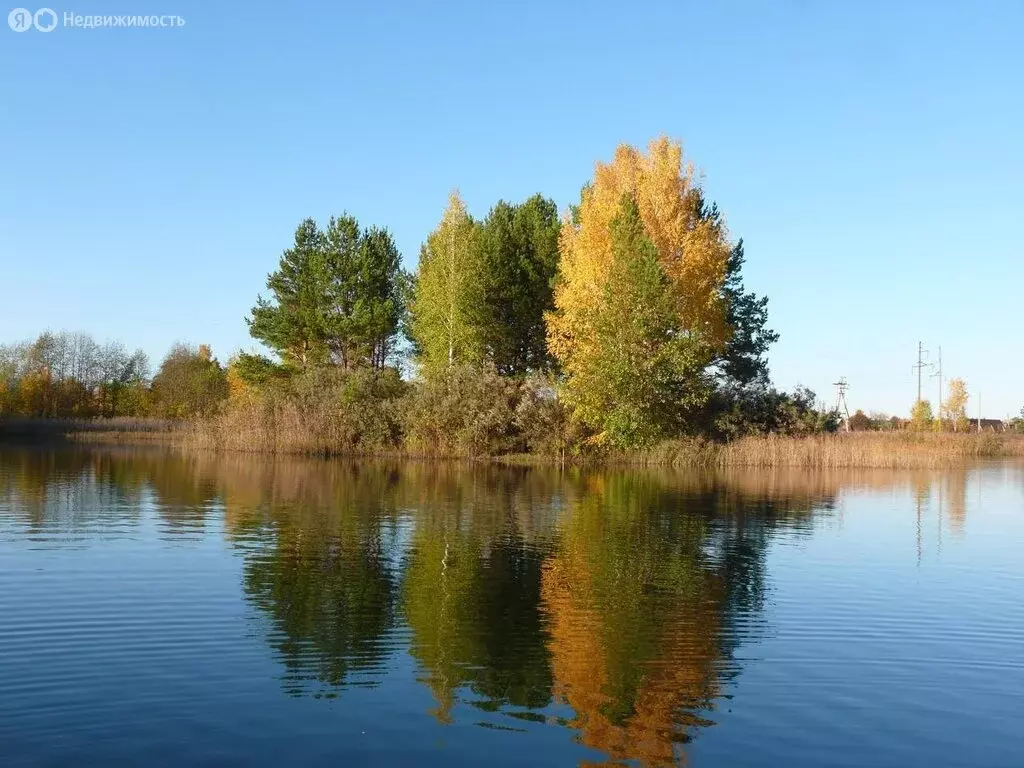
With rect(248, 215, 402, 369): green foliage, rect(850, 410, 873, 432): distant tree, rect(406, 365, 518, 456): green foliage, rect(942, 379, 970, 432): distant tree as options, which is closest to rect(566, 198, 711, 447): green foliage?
rect(406, 365, 518, 456): green foliage

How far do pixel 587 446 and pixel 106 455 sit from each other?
26.6m

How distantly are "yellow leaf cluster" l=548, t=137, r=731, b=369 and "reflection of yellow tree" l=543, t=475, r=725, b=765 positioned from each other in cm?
2739

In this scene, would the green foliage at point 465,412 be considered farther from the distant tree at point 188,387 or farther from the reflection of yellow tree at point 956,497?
the distant tree at point 188,387

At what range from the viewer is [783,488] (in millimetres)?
37281

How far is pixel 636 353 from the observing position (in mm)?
48719

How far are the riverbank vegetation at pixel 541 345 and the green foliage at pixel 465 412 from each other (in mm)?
105

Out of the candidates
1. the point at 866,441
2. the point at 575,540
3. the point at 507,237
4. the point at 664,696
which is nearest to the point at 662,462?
the point at 866,441

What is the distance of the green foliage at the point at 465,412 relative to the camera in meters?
54.4

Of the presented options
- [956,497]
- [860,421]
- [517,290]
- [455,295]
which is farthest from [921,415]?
[956,497]

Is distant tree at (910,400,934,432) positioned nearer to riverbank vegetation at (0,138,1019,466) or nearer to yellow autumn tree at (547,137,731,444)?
riverbank vegetation at (0,138,1019,466)

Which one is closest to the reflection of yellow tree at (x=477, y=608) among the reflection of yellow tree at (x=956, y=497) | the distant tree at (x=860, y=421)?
the reflection of yellow tree at (x=956, y=497)

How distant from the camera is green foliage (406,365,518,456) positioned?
5438cm

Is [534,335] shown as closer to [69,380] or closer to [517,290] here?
[517,290]

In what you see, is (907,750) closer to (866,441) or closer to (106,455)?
(866,441)
